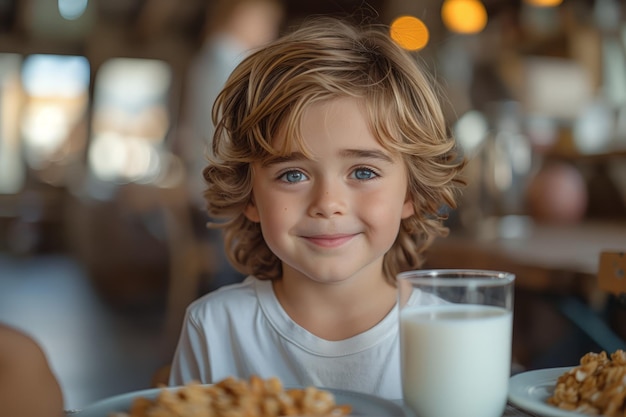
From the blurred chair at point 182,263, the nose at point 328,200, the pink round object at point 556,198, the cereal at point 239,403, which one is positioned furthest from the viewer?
the blurred chair at point 182,263

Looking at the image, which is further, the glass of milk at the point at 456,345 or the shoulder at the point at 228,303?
the shoulder at the point at 228,303

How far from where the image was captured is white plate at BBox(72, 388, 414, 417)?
0.74 m

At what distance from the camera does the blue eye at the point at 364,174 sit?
106 cm

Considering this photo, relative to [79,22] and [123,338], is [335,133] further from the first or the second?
[79,22]

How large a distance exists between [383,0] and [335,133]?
16.3 feet

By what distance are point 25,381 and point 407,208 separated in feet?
2.05

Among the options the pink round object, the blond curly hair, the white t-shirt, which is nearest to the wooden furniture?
the pink round object

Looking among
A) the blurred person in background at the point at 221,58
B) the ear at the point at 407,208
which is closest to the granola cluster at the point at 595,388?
the ear at the point at 407,208

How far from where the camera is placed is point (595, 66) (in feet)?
14.4

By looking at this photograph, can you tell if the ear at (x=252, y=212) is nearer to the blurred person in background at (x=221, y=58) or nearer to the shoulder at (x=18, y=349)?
the shoulder at (x=18, y=349)

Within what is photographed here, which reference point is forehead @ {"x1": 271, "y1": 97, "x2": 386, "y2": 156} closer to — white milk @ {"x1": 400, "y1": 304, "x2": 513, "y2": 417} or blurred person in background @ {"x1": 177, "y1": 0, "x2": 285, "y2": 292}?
white milk @ {"x1": 400, "y1": 304, "x2": 513, "y2": 417}

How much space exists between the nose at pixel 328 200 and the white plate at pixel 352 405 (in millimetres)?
285

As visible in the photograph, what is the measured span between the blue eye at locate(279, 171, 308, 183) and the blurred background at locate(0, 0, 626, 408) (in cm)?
38

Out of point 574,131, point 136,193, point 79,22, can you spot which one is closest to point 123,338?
point 136,193
